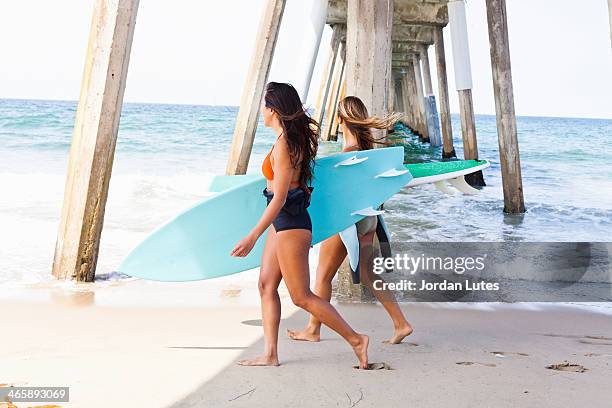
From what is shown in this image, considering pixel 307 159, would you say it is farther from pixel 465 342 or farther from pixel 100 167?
pixel 100 167

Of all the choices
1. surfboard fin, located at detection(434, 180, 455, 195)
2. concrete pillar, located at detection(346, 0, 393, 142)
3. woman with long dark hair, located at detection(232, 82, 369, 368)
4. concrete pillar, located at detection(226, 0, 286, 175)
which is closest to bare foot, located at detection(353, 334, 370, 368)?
Answer: woman with long dark hair, located at detection(232, 82, 369, 368)

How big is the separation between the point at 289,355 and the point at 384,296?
60 cm

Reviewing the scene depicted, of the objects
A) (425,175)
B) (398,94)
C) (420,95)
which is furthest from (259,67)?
(398,94)

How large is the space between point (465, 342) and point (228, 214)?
4.55ft

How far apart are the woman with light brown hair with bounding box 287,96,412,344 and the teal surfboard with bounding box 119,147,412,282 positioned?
125mm

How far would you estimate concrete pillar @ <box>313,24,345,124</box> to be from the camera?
685 inches

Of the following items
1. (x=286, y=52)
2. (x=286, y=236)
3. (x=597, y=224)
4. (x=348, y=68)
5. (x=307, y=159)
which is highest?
(x=286, y=52)

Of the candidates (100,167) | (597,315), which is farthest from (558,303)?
(100,167)

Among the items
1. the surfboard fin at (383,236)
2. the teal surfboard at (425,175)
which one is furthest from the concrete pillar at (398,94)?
the surfboard fin at (383,236)

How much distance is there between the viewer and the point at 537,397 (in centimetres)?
285

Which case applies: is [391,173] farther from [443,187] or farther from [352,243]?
[443,187]

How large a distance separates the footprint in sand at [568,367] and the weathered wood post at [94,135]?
2.95 metres

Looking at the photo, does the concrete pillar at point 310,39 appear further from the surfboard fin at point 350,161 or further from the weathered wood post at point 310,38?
the surfboard fin at point 350,161

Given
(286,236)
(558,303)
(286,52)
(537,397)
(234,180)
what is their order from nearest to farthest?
(537,397) → (286,236) → (234,180) → (558,303) → (286,52)
